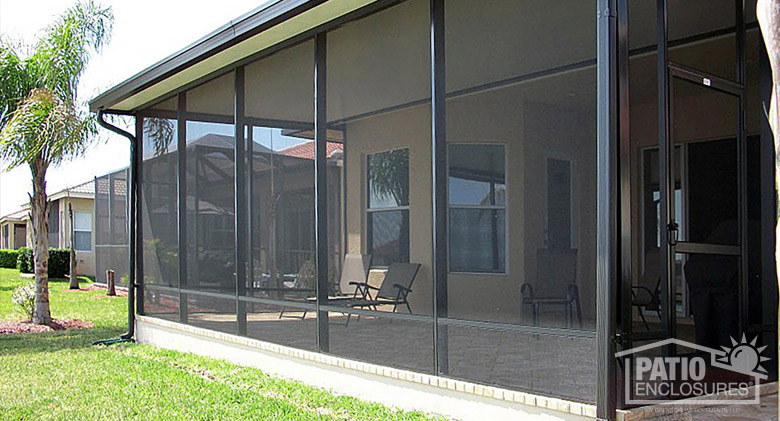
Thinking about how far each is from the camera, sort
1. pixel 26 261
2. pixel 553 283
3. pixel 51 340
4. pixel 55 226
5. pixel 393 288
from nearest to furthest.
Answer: pixel 553 283 → pixel 393 288 → pixel 51 340 → pixel 26 261 → pixel 55 226

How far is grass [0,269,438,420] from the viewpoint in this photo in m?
5.35

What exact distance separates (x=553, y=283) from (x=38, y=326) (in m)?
8.96

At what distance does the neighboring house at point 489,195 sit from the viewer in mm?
4242

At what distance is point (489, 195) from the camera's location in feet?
16.6

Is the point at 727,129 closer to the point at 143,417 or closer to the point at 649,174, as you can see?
the point at 649,174

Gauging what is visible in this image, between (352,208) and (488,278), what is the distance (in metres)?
1.40

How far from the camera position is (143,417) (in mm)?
5312

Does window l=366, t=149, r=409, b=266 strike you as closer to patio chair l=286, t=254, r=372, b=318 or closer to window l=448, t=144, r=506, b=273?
patio chair l=286, t=254, r=372, b=318

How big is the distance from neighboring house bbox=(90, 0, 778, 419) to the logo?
6 centimetres

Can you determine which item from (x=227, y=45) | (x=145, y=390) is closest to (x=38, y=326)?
(x=145, y=390)

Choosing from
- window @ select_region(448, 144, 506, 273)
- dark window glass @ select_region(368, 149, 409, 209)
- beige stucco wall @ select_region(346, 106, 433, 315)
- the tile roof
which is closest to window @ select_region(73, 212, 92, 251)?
the tile roof

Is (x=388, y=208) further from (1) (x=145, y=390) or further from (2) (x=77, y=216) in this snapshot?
(2) (x=77, y=216)

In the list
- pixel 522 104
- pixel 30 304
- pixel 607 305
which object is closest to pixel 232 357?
pixel 522 104

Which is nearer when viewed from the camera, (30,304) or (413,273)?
(413,273)
